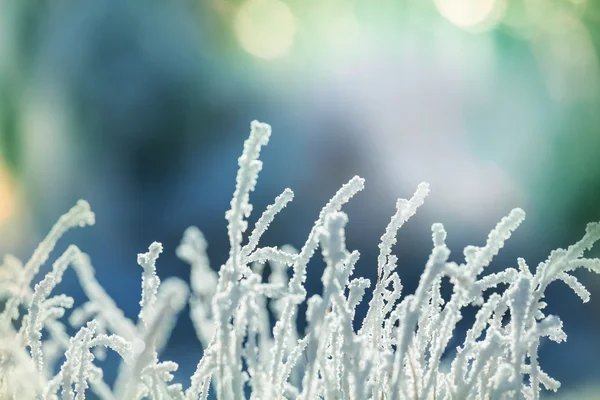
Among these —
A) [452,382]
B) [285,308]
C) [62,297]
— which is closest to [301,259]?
[285,308]

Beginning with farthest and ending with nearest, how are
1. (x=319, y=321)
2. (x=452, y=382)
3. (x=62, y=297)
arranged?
(x=62, y=297) → (x=452, y=382) → (x=319, y=321)

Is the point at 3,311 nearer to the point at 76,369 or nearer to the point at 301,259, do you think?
the point at 76,369

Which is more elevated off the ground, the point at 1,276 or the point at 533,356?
the point at 1,276

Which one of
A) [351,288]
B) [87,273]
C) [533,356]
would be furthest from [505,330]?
[87,273]

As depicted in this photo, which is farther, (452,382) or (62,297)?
(62,297)

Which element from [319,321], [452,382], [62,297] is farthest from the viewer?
[62,297]

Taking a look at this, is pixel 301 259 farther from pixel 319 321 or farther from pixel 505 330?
pixel 505 330
